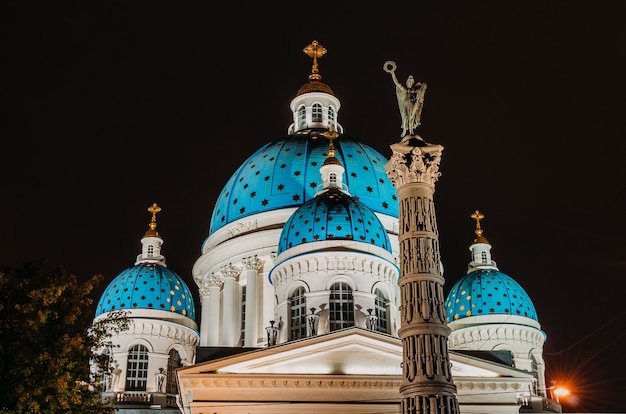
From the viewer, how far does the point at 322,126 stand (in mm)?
56156

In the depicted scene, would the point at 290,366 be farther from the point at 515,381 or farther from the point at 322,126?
the point at 322,126

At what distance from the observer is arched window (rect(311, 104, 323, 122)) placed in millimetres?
56741

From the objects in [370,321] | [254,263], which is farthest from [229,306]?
[370,321]

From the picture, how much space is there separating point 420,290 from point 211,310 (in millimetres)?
28836

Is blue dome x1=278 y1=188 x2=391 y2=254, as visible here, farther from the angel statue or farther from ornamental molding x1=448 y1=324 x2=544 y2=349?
the angel statue

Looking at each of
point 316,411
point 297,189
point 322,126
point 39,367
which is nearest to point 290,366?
point 316,411

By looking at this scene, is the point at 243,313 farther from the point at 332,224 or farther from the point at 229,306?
the point at 332,224

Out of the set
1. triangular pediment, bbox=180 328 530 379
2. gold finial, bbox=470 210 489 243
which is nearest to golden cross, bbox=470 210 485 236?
gold finial, bbox=470 210 489 243

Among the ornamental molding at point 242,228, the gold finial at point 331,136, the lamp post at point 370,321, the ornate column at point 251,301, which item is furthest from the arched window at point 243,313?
the lamp post at point 370,321

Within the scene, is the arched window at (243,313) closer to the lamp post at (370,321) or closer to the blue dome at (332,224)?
the blue dome at (332,224)

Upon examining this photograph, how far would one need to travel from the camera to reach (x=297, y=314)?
1615 inches

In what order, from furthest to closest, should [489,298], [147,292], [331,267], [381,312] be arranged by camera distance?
1. [489,298]
2. [147,292]
3. [381,312]
4. [331,267]

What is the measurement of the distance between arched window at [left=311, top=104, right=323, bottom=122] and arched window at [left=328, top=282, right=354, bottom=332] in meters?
18.1

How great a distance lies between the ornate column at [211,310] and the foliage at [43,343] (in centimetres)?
2273
